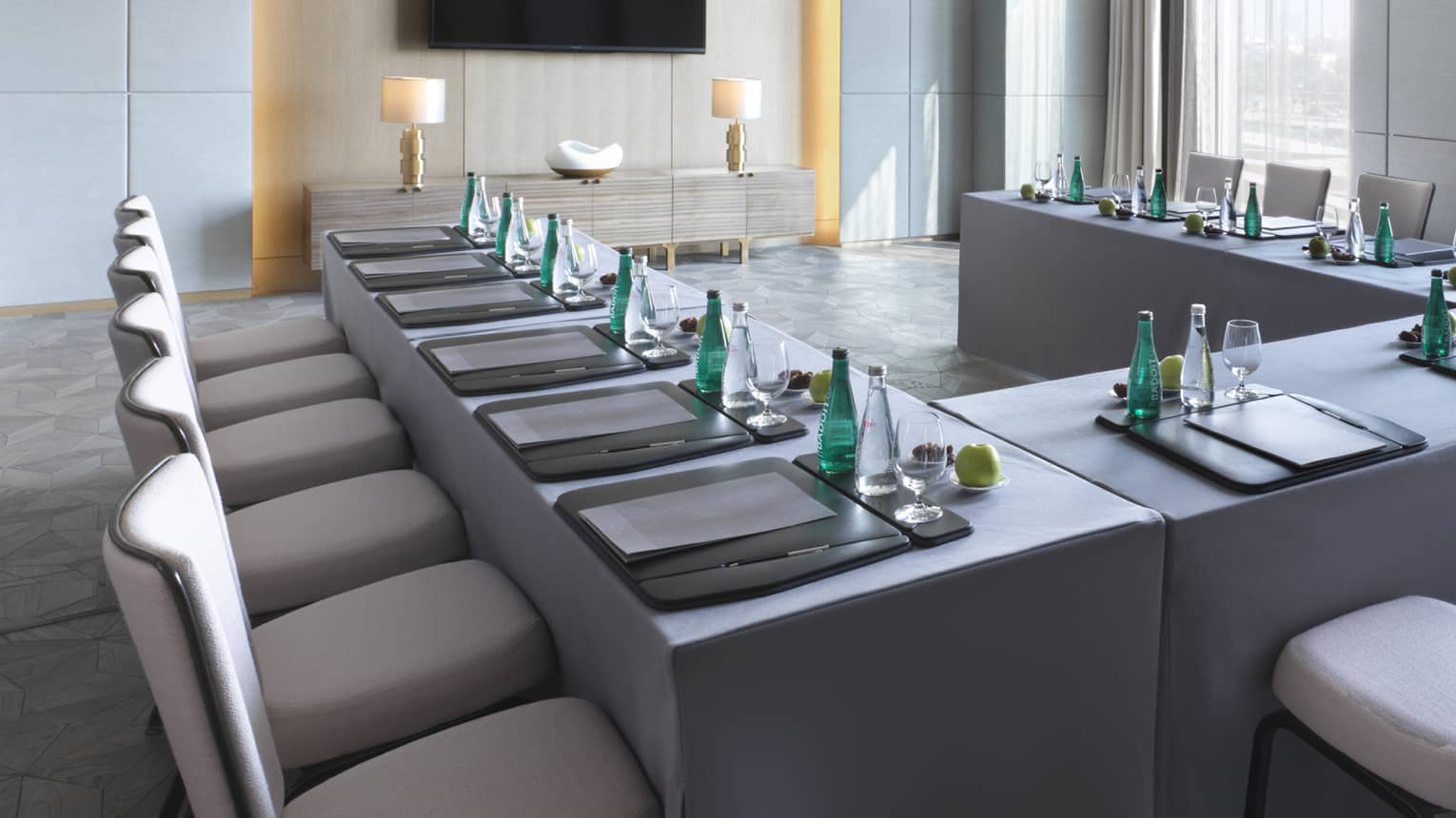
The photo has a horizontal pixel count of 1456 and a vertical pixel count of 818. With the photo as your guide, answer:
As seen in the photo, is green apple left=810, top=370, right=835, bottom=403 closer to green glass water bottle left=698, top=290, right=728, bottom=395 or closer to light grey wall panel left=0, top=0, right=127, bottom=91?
green glass water bottle left=698, top=290, right=728, bottom=395

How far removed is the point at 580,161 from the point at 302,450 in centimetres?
516

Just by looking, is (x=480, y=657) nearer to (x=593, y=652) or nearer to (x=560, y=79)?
(x=593, y=652)

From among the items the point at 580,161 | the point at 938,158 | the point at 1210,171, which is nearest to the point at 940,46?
the point at 938,158

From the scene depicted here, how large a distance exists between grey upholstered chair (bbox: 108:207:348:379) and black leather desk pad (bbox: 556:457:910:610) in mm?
2338

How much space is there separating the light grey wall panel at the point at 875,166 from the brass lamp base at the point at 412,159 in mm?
3332

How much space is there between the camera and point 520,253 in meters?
4.25

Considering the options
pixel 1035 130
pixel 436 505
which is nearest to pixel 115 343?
pixel 436 505

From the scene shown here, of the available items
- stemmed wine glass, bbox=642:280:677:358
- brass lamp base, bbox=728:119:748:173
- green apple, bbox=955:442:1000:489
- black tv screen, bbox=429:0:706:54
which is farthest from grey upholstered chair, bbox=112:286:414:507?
brass lamp base, bbox=728:119:748:173

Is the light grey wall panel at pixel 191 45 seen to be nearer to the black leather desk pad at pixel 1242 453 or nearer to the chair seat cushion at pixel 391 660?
the chair seat cushion at pixel 391 660

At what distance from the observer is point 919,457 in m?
1.93

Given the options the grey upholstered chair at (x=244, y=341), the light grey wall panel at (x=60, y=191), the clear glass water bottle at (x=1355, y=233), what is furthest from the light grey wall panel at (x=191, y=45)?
the clear glass water bottle at (x=1355, y=233)

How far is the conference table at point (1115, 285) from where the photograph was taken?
Answer: 418cm

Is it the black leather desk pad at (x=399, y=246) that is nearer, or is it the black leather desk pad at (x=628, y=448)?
the black leather desk pad at (x=628, y=448)

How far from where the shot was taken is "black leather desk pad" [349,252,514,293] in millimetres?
3918
